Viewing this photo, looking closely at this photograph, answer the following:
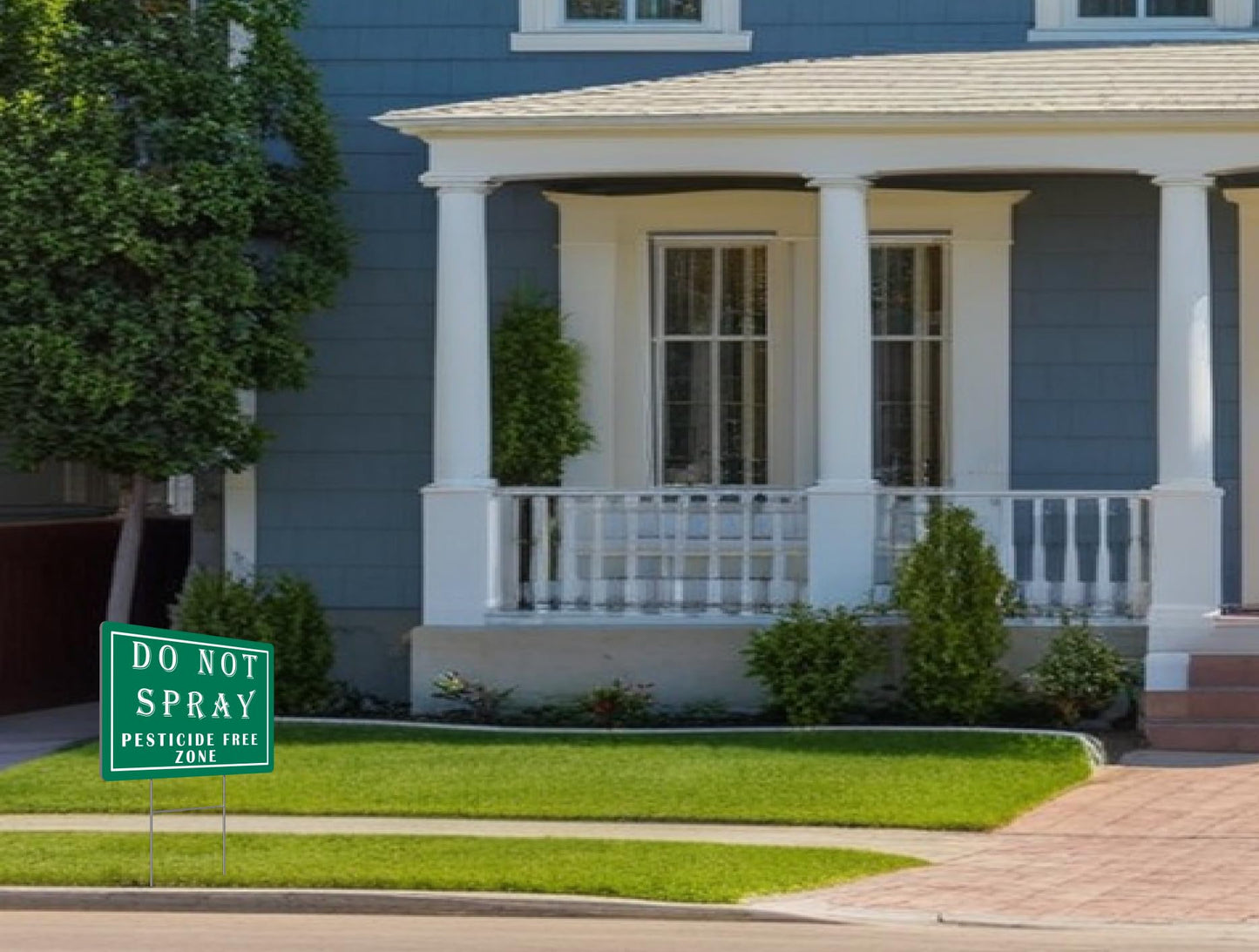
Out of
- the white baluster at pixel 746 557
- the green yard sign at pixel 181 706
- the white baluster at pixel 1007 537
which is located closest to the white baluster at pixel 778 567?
the white baluster at pixel 746 557

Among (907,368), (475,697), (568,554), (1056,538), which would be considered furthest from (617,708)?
(907,368)

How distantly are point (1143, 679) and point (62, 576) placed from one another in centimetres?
901

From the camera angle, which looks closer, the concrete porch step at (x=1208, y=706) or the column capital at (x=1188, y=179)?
the concrete porch step at (x=1208, y=706)

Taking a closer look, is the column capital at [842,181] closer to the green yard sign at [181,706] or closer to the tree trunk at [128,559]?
the tree trunk at [128,559]

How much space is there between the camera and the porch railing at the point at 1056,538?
18391 millimetres

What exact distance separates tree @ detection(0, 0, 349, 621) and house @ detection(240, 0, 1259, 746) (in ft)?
3.57

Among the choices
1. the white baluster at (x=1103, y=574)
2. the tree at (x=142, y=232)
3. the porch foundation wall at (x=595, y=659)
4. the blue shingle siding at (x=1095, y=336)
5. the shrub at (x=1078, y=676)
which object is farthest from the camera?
the blue shingle siding at (x=1095, y=336)

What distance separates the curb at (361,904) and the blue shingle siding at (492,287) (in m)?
7.15

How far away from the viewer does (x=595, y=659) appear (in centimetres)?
1866

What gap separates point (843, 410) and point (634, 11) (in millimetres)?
3701

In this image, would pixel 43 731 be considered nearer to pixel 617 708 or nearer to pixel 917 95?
pixel 617 708

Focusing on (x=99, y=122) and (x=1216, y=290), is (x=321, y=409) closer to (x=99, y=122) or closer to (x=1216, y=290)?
(x=99, y=122)

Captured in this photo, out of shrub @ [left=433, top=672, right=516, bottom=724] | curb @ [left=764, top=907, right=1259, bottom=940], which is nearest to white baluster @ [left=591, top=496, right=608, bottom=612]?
shrub @ [left=433, top=672, right=516, bottom=724]

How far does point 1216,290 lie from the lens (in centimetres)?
1961
